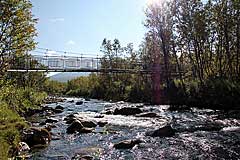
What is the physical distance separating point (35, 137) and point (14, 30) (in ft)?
26.8

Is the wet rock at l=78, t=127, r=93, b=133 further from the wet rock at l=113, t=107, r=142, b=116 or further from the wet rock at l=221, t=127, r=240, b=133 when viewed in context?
the wet rock at l=113, t=107, r=142, b=116

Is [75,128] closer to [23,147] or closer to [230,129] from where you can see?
[23,147]

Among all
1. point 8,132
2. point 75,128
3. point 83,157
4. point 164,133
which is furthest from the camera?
point 75,128

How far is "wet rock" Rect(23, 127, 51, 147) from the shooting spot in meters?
19.0

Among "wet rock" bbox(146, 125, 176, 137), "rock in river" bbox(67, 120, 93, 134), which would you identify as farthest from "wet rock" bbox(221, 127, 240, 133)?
"rock in river" bbox(67, 120, 93, 134)

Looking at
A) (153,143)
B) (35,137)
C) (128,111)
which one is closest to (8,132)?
(35,137)

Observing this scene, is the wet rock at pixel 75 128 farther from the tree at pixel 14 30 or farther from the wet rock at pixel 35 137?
the tree at pixel 14 30

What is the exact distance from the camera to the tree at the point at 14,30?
23.2m

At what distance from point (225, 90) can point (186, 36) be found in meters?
12.8

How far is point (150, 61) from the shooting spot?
6291cm

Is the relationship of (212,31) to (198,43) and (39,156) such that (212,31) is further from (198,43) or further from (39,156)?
(39,156)

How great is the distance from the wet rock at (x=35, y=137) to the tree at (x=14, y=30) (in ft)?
18.6

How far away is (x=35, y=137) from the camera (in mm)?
19375

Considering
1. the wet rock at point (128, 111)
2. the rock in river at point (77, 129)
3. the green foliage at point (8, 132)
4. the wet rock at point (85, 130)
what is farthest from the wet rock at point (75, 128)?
the wet rock at point (128, 111)
